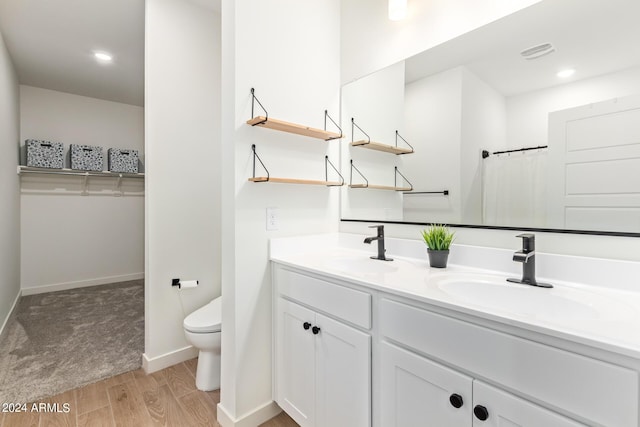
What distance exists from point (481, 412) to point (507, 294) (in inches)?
18.3

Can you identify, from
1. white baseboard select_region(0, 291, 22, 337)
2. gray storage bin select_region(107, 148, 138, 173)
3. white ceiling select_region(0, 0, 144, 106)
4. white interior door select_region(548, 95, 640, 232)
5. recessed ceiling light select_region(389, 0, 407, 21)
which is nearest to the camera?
white interior door select_region(548, 95, 640, 232)

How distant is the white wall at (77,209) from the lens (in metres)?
3.83

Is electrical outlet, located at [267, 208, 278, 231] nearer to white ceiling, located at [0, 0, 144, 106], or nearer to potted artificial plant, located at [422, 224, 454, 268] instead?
potted artificial plant, located at [422, 224, 454, 268]

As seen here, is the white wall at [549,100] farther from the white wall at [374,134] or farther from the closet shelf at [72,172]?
the closet shelf at [72,172]

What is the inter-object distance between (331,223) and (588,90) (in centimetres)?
140

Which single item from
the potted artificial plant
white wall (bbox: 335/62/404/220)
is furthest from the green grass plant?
white wall (bbox: 335/62/404/220)

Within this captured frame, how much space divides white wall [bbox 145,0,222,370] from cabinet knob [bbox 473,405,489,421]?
81.1 inches

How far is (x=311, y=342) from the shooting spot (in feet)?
4.57

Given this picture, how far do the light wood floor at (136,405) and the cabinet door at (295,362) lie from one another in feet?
0.71

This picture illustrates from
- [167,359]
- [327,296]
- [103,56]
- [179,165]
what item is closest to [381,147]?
[327,296]

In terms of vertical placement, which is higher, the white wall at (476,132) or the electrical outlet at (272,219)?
the white wall at (476,132)

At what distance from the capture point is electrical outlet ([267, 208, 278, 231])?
65.3 inches

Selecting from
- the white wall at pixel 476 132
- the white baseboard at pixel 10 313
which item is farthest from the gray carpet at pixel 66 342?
the white wall at pixel 476 132

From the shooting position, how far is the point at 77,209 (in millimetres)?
4125
